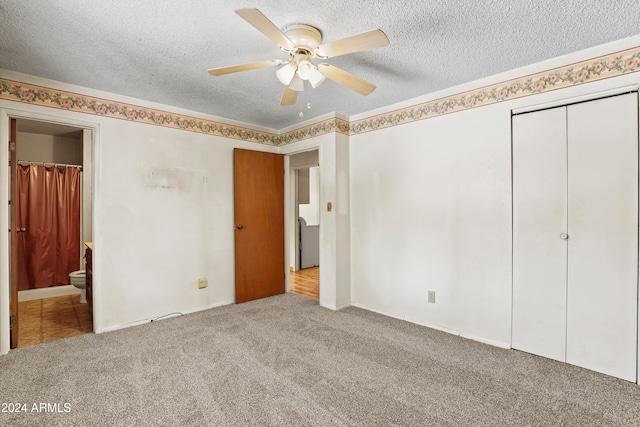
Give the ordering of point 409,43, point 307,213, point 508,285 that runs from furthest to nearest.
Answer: point 307,213, point 508,285, point 409,43

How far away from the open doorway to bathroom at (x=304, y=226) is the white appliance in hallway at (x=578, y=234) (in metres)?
3.24

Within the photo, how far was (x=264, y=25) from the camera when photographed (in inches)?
61.4

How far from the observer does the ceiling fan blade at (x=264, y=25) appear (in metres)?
1.43

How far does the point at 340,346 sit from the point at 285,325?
28.4 inches

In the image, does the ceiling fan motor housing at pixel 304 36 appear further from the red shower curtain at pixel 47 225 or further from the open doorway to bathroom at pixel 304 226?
the red shower curtain at pixel 47 225

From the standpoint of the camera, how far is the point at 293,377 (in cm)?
222

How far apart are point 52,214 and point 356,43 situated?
5.06 m

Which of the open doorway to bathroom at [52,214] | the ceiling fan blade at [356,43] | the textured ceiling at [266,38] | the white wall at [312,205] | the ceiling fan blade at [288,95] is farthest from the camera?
the white wall at [312,205]

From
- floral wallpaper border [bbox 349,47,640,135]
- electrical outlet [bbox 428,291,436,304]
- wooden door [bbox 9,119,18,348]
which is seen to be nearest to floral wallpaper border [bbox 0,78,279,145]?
wooden door [bbox 9,119,18,348]

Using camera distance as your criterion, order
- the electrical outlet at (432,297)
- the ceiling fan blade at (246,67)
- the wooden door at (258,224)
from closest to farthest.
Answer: the ceiling fan blade at (246,67)
the electrical outlet at (432,297)
the wooden door at (258,224)

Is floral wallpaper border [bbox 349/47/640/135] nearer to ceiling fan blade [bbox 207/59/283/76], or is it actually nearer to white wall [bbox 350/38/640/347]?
white wall [bbox 350/38/640/347]

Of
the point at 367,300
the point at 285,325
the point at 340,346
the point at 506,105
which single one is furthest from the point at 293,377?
the point at 506,105

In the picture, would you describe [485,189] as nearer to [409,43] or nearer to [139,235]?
[409,43]

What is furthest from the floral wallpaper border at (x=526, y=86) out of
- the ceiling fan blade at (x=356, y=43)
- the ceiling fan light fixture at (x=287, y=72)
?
the ceiling fan light fixture at (x=287, y=72)
